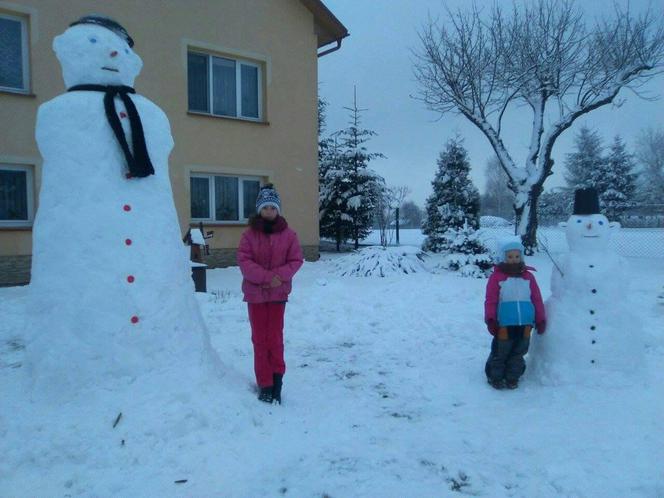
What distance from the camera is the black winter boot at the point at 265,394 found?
392cm

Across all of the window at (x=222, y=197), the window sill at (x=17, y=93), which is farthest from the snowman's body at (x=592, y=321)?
the window sill at (x=17, y=93)

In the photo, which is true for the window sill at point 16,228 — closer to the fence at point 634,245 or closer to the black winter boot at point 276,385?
the black winter boot at point 276,385

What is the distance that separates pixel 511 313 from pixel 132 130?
11.0ft

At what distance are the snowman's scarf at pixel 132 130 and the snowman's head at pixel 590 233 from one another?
351cm

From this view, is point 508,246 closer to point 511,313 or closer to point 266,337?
point 511,313

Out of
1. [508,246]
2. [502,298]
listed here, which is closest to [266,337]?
[502,298]

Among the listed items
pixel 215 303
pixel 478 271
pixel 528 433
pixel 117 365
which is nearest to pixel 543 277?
pixel 478 271

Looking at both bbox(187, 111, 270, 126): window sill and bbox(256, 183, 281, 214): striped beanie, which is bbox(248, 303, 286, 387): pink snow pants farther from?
bbox(187, 111, 270, 126): window sill

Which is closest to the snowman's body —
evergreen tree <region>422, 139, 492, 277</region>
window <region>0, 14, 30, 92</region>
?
window <region>0, 14, 30, 92</region>

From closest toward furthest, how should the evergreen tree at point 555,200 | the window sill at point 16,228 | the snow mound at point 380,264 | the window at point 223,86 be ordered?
the window sill at point 16,228, the snow mound at point 380,264, the window at point 223,86, the evergreen tree at point 555,200

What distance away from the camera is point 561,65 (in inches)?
596

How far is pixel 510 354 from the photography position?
426 centimetres

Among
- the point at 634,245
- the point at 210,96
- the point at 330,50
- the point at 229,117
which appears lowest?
the point at 634,245

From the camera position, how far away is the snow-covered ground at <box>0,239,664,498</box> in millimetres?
2826
